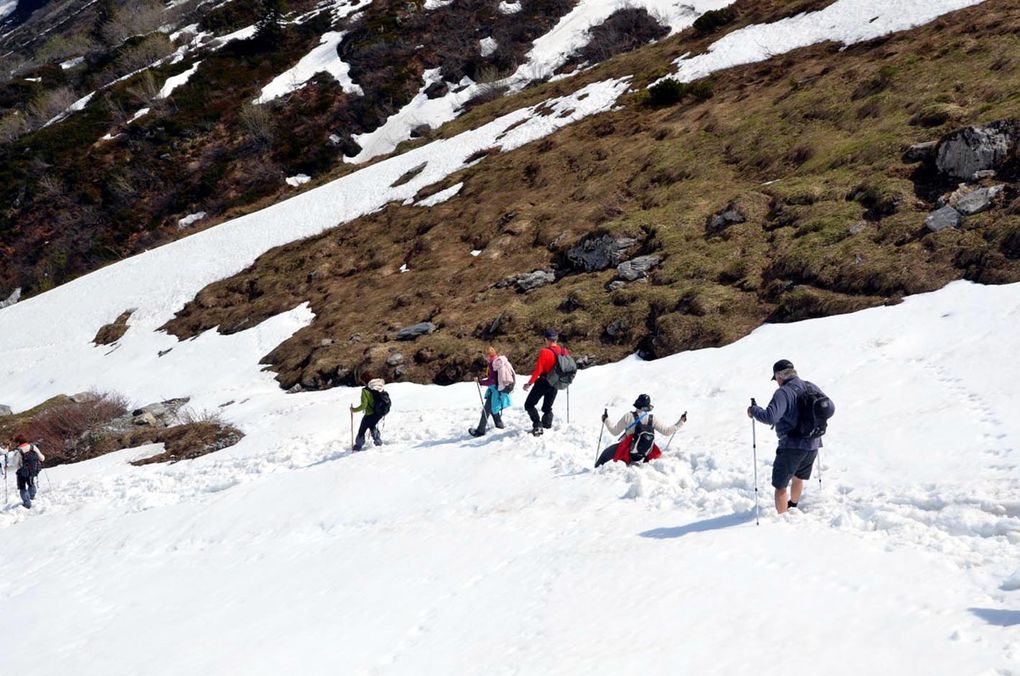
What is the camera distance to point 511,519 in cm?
1081

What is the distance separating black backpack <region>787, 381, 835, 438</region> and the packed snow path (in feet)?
3.44

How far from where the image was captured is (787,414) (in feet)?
27.0

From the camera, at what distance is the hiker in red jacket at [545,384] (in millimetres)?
13797

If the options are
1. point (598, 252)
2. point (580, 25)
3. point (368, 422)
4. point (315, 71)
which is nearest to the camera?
point (368, 422)

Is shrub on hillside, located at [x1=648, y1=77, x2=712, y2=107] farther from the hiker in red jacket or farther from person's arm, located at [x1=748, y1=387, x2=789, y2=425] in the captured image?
person's arm, located at [x1=748, y1=387, x2=789, y2=425]

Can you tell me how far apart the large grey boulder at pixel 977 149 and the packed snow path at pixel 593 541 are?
5.37 meters

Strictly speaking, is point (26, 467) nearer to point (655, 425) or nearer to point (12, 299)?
point (655, 425)

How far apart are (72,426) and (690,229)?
23533 millimetres

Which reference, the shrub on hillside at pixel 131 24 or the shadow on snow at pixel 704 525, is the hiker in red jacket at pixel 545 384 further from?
the shrub on hillside at pixel 131 24

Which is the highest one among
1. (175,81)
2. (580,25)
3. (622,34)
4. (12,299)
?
(175,81)

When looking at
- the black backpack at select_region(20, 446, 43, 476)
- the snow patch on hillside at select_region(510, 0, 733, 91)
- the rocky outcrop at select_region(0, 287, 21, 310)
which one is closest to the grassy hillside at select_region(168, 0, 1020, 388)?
the black backpack at select_region(20, 446, 43, 476)

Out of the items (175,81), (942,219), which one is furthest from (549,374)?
(175,81)

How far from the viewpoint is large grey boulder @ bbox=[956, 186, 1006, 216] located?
1662cm

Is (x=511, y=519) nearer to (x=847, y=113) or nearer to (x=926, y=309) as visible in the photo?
(x=926, y=309)
